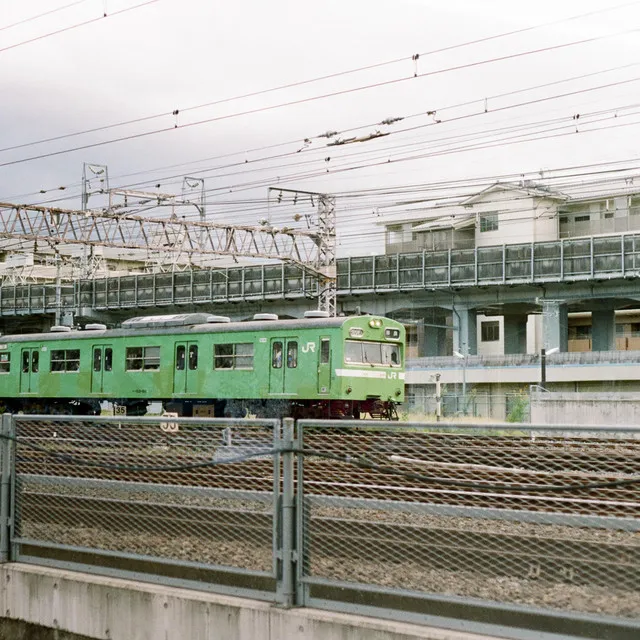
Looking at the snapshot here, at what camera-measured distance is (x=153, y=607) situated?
668 centimetres

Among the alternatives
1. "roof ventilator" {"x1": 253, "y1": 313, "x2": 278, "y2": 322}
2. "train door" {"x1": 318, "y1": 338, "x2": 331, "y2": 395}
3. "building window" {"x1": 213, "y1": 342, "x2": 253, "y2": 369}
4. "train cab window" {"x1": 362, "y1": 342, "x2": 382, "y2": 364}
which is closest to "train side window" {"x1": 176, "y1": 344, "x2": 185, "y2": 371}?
"building window" {"x1": 213, "y1": 342, "x2": 253, "y2": 369}

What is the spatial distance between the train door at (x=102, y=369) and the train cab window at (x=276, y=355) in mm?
5691

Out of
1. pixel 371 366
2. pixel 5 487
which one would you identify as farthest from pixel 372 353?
pixel 5 487

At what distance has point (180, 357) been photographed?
2616 cm

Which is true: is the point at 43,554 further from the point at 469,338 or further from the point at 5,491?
the point at 469,338

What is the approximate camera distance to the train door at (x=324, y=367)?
23.9m

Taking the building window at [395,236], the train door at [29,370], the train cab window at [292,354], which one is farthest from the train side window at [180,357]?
the building window at [395,236]

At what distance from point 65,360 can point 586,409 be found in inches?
588

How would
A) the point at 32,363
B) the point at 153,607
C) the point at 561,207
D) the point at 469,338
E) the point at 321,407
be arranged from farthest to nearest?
1. the point at 561,207
2. the point at 469,338
3. the point at 32,363
4. the point at 321,407
5. the point at 153,607

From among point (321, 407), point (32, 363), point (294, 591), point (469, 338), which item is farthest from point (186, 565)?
point (469, 338)

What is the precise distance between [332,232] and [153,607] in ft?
100

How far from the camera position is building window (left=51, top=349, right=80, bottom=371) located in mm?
28703

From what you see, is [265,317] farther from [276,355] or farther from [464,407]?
[464,407]

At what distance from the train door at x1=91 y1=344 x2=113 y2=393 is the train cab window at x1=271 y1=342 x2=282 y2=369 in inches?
224
